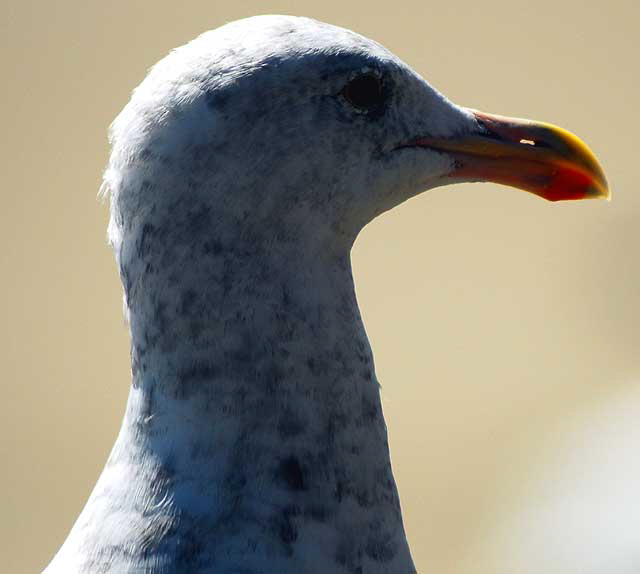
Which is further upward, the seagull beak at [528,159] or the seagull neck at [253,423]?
the seagull beak at [528,159]

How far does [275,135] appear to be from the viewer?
0.92 metres

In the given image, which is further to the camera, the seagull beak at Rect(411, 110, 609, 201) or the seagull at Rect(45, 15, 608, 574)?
the seagull beak at Rect(411, 110, 609, 201)

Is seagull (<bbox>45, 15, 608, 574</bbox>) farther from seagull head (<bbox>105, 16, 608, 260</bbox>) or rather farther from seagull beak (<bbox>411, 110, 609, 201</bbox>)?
seagull beak (<bbox>411, 110, 609, 201</bbox>)

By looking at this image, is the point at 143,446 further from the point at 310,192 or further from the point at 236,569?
the point at 310,192

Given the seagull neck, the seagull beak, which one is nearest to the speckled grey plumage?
the seagull neck

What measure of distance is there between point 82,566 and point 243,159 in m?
0.36

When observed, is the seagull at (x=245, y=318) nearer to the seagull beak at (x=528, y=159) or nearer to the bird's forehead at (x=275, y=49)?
the bird's forehead at (x=275, y=49)

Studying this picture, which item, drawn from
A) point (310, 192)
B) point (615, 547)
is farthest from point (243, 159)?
point (615, 547)

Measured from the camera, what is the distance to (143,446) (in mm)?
→ 942

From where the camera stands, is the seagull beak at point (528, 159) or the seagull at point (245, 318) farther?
the seagull beak at point (528, 159)

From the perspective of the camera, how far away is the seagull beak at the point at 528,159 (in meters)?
1.06

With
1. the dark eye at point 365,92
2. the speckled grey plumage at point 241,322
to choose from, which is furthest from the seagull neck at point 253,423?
the dark eye at point 365,92

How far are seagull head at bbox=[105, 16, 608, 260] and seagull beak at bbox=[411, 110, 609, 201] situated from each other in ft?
0.15

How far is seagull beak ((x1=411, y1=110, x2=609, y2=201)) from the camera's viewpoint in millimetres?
1059
